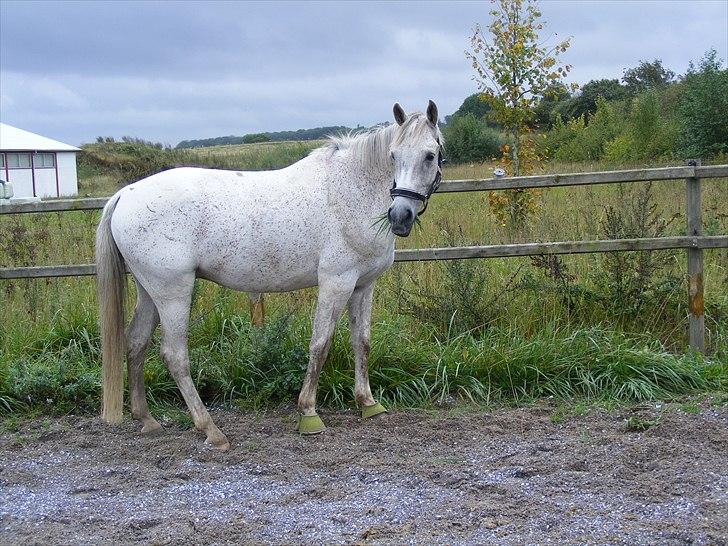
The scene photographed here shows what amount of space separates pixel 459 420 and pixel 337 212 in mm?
1594

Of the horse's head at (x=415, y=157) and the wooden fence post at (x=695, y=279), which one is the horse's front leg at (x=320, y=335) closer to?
the horse's head at (x=415, y=157)

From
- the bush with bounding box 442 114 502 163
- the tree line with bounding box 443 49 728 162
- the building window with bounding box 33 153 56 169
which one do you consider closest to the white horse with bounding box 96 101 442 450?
the tree line with bounding box 443 49 728 162

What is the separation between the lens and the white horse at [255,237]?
460 cm

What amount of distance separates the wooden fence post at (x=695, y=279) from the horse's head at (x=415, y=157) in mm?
2490

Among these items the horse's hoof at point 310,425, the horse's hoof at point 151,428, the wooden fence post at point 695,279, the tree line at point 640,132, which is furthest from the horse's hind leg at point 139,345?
the tree line at point 640,132

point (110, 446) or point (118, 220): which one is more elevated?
point (118, 220)

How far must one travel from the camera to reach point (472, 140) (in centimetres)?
2762

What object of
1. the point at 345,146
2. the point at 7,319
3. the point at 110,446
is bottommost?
the point at 110,446

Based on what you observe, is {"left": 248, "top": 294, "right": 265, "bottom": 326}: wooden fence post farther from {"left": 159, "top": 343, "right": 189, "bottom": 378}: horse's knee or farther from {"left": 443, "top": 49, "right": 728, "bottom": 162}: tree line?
{"left": 443, "top": 49, "right": 728, "bottom": 162}: tree line

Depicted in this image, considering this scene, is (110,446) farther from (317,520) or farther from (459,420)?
(459,420)

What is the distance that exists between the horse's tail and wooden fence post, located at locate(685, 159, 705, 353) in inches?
171

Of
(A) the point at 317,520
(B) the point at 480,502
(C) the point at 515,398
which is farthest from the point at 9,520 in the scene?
(C) the point at 515,398

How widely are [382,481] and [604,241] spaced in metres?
2.98

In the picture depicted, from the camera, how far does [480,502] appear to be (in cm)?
359
